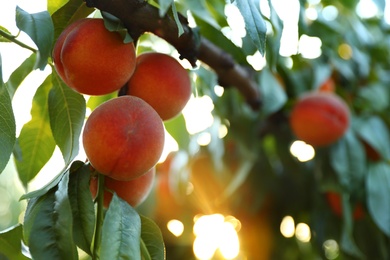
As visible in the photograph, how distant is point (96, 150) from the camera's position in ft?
2.42

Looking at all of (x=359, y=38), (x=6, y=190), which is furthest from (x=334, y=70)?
(x=6, y=190)

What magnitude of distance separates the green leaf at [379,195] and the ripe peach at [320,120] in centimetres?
12

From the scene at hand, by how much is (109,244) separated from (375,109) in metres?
1.06

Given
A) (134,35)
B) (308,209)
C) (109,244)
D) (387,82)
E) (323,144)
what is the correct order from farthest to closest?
(387,82) < (308,209) < (323,144) < (134,35) < (109,244)

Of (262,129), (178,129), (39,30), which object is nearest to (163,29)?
(39,30)

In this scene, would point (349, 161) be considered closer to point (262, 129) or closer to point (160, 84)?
point (262, 129)

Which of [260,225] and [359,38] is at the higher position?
[359,38]

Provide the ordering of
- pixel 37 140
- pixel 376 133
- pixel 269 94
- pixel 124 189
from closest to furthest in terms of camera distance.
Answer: pixel 124 189 < pixel 37 140 < pixel 269 94 < pixel 376 133

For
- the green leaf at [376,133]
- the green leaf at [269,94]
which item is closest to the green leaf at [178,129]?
the green leaf at [269,94]

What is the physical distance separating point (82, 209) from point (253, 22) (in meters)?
0.28

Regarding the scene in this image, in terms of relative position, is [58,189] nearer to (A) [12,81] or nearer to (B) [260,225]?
(A) [12,81]

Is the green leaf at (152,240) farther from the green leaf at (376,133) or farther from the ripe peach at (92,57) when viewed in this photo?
the green leaf at (376,133)

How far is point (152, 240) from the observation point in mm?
746

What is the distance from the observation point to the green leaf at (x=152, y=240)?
A: 736 mm
